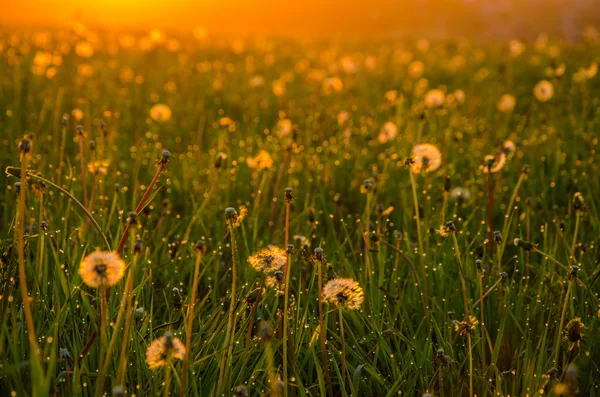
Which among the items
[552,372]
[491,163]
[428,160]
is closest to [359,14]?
[428,160]

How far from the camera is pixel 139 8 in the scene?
88.2 ft

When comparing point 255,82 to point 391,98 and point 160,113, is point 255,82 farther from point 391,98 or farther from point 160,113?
point 391,98

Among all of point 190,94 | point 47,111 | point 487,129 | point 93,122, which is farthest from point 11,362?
point 190,94

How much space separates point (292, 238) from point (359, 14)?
90.3 feet

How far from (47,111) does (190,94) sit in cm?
105

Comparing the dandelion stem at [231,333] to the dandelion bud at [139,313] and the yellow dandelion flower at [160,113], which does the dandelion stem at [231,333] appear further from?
the yellow dandelion flower at [160,113]

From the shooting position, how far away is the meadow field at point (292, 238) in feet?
4.14

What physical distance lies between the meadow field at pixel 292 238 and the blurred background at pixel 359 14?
20161 millimetres

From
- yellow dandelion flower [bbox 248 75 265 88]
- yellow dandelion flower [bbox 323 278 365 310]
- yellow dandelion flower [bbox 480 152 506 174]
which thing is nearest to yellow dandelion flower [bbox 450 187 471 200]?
yellow dandelion flower [bbox 480 152 506 174]

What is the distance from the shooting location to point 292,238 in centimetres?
204

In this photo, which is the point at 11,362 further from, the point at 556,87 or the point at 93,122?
the point at 556,87

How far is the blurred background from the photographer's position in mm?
24156

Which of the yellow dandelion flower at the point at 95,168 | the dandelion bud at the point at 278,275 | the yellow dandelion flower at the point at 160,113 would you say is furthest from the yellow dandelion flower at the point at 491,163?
the yellow dandelion flower at the point at 160,113

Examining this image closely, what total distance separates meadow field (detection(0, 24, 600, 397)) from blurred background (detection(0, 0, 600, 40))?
66.1ft
